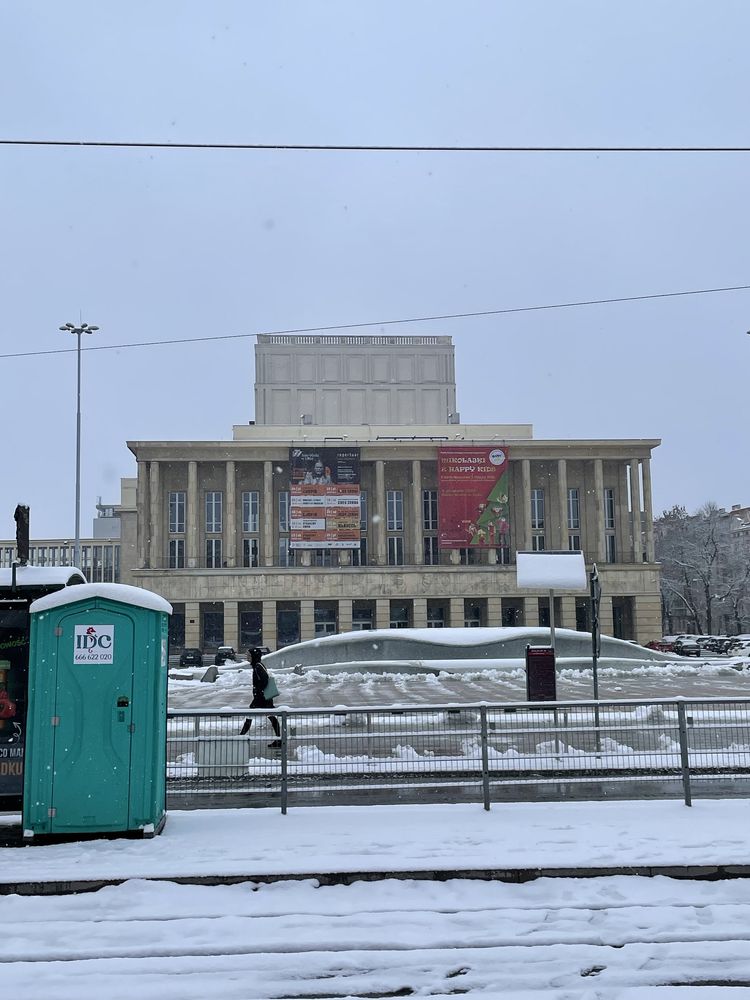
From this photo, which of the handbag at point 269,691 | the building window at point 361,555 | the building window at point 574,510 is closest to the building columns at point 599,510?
the building window at point 574,510

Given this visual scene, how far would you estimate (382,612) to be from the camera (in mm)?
70062

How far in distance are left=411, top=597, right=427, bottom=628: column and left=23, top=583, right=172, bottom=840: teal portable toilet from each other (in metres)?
60.9

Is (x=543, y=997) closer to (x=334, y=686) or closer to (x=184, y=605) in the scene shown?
(x=334, y=686)

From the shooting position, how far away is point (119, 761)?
864 cm

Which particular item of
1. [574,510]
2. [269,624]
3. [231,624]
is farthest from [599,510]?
[231,624]

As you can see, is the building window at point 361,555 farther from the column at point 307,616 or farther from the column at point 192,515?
the column at point 192,515

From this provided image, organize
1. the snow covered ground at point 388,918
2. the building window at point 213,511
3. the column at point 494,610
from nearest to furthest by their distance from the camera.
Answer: the snow covered ground at point 388,918, the column at point 494,610, the building window at point 213,511

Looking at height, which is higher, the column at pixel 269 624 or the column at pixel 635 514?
the column at pixel 635 514

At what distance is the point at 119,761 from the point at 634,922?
478 centimetres

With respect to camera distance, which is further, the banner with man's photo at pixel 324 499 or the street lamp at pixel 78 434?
the banner with man's photo at pixel 324 499

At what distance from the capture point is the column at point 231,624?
226ft

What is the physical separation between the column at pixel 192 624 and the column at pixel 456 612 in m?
19.1

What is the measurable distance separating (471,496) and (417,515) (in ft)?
19.2

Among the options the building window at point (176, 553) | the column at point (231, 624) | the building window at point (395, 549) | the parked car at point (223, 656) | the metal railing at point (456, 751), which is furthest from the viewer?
the building window at point (395, 549)
